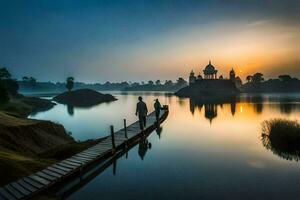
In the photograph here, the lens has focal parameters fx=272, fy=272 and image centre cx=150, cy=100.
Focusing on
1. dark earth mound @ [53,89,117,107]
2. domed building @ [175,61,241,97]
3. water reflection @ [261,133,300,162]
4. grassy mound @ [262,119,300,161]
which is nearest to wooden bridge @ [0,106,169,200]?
water reflection @ [261,133,300,162]

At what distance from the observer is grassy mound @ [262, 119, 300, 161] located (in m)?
21.3

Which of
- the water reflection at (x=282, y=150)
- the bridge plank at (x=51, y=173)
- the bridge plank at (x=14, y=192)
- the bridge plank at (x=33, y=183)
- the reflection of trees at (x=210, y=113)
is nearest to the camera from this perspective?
the bridge plank at (x=14, y=192)

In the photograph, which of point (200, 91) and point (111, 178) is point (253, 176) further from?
point (200, 91)

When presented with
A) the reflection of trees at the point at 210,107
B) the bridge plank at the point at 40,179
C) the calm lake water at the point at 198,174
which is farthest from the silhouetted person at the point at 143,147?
the reflection of trees at the point at 210,107

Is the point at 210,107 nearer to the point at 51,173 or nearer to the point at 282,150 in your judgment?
the point at 282,150

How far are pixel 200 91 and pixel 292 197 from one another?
157 meters

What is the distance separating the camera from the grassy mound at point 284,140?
2128 cm

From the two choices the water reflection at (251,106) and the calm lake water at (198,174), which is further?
the water reflection at (251,106)

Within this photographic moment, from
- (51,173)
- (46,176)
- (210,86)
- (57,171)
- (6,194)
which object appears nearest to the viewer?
(6,194)

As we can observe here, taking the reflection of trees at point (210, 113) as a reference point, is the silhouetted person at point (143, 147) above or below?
above

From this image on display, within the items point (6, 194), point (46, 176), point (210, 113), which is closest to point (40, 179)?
point (46, 176)

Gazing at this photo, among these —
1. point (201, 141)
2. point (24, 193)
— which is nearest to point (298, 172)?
point (201, 141)

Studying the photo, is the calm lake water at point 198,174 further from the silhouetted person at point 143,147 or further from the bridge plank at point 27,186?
the bridge plank at point 27,186

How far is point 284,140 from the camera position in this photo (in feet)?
80.4
